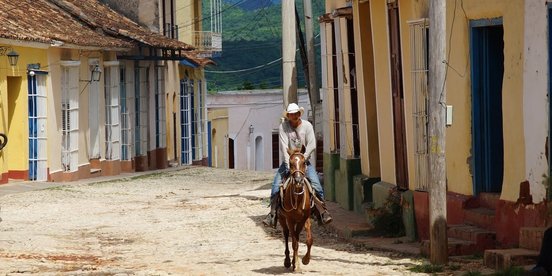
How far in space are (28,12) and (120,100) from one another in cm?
631

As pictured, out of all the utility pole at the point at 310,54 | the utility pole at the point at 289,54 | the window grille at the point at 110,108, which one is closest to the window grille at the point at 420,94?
the utility pole at the point at 289,54

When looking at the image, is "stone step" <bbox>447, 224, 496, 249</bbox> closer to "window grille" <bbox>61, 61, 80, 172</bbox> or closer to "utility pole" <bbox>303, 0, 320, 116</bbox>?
"utility pole" <bbox>303, 0, 320, 116</bbox>

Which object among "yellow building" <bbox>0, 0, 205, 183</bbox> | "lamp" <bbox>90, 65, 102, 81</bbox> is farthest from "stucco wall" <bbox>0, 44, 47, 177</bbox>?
"lamp" <bbox>90, 65, 102, 81</bbox>

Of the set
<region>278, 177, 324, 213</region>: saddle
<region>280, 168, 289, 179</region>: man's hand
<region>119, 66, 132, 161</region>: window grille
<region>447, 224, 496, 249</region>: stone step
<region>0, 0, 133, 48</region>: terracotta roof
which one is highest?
<region>0, 0, 133, 48</region>: terracotta roof

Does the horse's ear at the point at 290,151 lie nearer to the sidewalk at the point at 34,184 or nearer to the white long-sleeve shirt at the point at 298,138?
the white long-sleeve shirt at the point at 298,138

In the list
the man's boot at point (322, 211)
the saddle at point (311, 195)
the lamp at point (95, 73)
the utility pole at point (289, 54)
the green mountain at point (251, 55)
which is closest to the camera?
the saddle at point (311, 195)

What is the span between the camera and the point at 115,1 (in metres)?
42.2

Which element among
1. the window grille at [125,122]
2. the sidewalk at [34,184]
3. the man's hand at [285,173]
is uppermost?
the window grille at [125,122]

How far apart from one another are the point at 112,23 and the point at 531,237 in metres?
25.4

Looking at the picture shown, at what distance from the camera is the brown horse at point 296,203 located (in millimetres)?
14633

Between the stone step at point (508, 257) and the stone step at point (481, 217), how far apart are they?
46.4 inches

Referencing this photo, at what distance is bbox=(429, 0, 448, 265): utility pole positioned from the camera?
1409 centimetres

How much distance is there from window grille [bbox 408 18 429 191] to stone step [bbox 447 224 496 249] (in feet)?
4.52

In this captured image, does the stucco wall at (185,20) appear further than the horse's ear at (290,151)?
Yes
